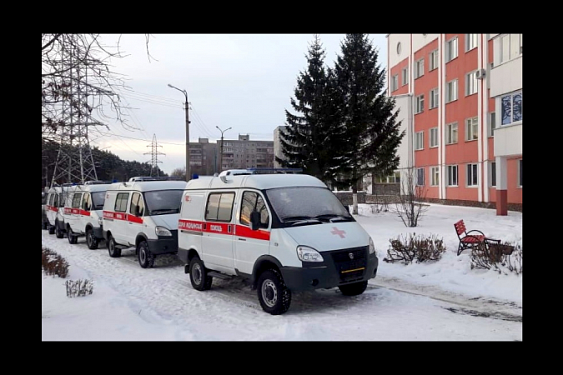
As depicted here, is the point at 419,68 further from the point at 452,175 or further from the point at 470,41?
the point at 452,175

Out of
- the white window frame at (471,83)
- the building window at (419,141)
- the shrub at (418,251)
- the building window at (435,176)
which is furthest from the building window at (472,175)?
the shrub at (418,251)

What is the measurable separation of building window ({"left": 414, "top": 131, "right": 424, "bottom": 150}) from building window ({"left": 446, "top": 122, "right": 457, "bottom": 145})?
12.8ft

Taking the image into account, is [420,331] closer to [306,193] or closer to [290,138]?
[306,193]

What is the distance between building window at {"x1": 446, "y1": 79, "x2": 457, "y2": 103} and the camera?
107 ft

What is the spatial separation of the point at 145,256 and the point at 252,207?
18.8 ft

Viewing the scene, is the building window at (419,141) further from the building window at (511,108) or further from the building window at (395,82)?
the building window at (511,108)

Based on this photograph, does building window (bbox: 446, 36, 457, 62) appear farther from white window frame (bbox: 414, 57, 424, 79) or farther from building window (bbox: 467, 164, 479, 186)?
building window (bbox: 467, 164, 479, 186)

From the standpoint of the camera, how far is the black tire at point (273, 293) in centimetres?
795

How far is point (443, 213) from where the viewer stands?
26766mm

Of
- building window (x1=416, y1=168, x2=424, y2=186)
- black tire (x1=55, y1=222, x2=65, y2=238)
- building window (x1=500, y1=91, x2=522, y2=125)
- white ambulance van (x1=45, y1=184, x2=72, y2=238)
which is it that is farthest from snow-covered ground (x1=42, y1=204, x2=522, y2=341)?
building window (x1=416, y1=168, x2=424, y2=186)

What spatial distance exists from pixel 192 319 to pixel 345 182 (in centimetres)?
1932

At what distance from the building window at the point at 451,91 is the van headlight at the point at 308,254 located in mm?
28078
